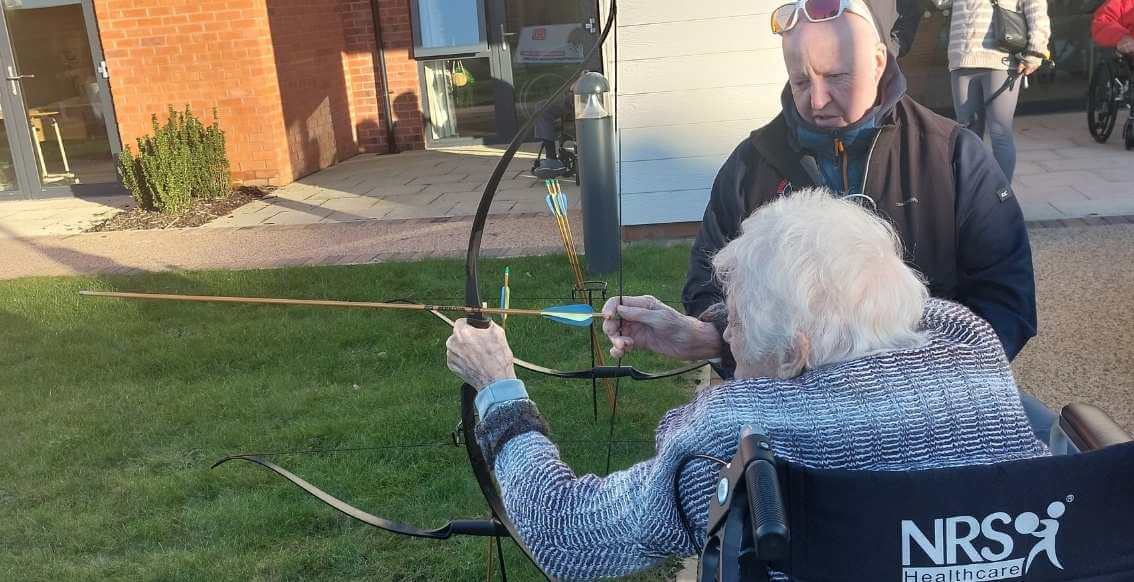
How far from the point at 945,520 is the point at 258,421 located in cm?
318

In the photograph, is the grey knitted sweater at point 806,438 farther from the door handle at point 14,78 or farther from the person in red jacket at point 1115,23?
the door handle at point 14,78

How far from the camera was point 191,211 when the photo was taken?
7.95 m

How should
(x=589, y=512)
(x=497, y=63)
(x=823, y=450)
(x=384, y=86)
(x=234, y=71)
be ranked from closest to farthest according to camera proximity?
(x=823, y=450) → (x=589, y=512) → (x=234, y=71) → (x=497, y=63) → (x=384, y=86)

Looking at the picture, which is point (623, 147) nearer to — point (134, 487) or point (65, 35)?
point (134, 487)

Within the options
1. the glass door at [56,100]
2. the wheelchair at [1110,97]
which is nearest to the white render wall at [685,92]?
the wheelchair at [1110,97]

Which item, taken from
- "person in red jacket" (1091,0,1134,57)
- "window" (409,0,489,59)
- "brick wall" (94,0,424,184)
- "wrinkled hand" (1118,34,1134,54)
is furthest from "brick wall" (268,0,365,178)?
"wrinkled hand" (1118,34,1134,54)

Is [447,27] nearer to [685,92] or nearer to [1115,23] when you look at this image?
[685,92]

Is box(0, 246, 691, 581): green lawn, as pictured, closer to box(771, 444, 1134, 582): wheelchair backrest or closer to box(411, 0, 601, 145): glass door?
box(771, 444, 1134, 582): wheelchair backrest

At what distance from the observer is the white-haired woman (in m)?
1.31

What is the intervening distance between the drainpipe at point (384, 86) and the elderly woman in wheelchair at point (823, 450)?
9.02 meters

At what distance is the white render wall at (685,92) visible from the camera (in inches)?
224

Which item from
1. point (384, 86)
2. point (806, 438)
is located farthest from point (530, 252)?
point (384, 86)

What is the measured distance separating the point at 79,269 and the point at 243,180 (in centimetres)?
257

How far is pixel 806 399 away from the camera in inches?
52.6
